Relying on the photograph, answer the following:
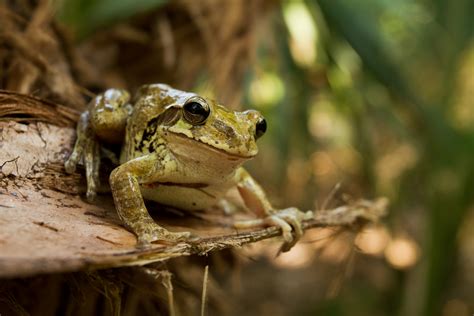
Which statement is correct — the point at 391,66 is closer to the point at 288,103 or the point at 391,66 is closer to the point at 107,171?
the point at 288,103

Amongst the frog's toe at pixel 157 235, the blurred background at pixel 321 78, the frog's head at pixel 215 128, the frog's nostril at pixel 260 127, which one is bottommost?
the frog's toe at pixel 157 235

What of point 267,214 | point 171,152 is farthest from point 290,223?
point 171,152

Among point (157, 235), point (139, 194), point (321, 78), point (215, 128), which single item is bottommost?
point (157, 235)

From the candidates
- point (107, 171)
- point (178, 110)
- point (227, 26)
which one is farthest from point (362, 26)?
point (107, 171)

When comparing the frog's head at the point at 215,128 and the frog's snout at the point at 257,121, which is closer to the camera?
the frog's head at the point at 215,128

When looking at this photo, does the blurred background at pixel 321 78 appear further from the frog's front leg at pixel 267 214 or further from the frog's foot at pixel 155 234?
the frog's foot at pixel 155 234

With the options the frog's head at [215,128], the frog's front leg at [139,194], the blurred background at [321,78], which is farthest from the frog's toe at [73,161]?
the blurred background at [321,78]

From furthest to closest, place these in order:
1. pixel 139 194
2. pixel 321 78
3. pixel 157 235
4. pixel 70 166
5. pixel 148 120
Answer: pixel 321 78 < pixel 148 120 < pixel 70 166 < pixel 139 194 < pixel 157 235

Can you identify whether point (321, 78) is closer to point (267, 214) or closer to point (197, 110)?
point (267, 214)

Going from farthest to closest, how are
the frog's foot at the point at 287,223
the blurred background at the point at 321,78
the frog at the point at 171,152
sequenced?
the blurred background at the point at 321,78
the frog's foot at the point at 287,223
the frog at the point at 171,152

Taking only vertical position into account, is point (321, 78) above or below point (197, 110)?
above
